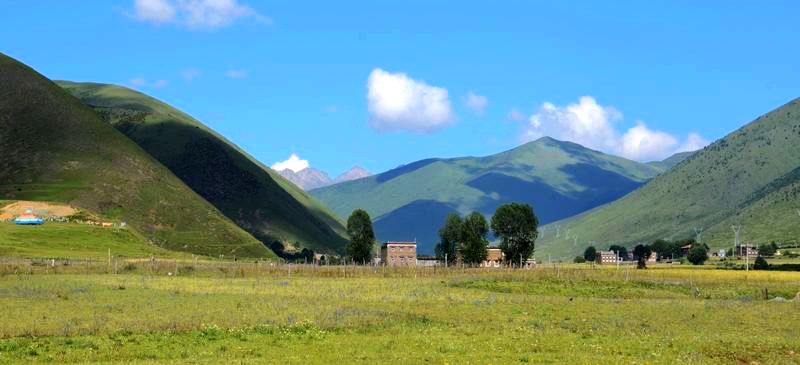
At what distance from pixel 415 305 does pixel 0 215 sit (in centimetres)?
14435

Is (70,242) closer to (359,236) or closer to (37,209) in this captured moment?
(37,209)

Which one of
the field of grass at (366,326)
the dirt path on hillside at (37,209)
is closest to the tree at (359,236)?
the dirt path on hillside at (37,209)

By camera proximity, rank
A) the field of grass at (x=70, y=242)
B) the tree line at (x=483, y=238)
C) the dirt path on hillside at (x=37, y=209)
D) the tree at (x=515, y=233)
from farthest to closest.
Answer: the tree at (x=515, y=233), the tree line at (x=483, y=238), the dirt path on hillside at (x=37, y=209), the field of grass at (x=70, y=242)

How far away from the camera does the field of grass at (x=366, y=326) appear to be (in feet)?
109

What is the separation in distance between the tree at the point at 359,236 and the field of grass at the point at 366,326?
375 feet

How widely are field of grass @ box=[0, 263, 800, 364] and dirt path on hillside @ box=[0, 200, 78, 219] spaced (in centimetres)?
10714

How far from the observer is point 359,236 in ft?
637

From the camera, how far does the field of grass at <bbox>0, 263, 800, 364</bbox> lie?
33.2 meters

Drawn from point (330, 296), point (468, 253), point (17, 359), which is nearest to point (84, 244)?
point (468, 253)

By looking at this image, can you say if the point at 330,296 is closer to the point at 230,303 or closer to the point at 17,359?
the point at 230,303

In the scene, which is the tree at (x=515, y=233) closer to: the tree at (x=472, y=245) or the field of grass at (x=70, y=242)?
the tree at (x=472, y=245)

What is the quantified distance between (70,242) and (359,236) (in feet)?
219

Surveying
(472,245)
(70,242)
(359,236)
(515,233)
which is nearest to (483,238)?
(515,233)

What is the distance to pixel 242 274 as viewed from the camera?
101 metres
